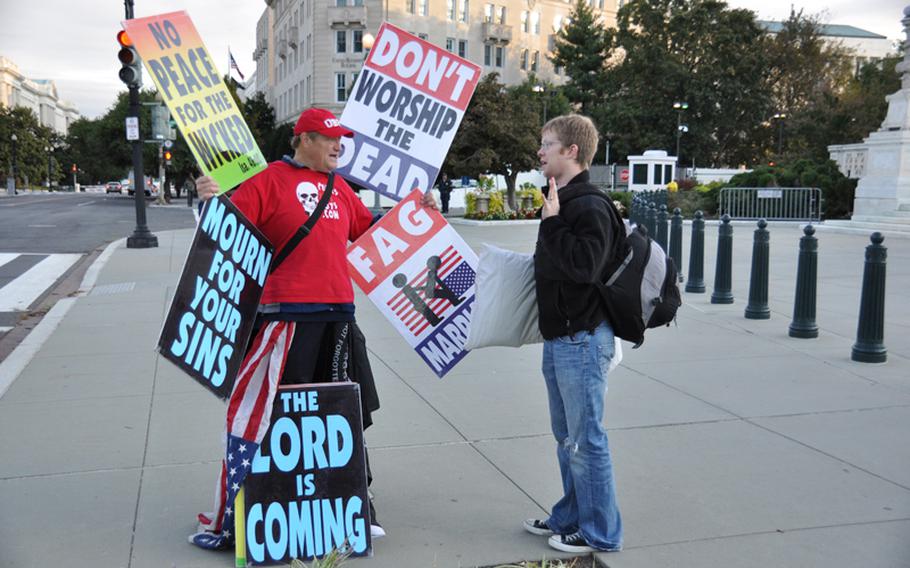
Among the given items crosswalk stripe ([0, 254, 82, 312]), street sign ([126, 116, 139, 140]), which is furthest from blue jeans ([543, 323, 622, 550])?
street sign ([126, 116, 139, 140])

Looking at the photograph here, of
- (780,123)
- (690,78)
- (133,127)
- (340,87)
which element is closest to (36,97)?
(340,87)

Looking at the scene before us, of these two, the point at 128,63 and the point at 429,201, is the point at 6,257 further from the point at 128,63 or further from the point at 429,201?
the point at 429,201

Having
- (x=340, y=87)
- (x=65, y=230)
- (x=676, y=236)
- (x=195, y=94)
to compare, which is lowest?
(x=65, y=230)

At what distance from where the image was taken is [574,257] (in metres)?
3.29

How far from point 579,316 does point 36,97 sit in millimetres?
158160

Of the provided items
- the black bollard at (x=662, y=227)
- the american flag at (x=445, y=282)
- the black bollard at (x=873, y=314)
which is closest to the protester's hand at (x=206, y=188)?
the american flag at (x=445, y=282)

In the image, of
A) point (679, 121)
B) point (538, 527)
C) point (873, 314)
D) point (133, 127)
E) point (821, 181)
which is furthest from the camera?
point (679, 121)

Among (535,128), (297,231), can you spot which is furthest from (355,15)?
(297,231)

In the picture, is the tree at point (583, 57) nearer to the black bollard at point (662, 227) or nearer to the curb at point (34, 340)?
the black bollard at point (662, 227)

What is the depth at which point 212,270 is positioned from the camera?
3.49 metres

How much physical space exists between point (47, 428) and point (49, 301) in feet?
21.8

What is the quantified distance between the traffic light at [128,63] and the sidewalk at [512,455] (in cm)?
947

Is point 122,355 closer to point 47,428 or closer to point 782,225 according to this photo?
point 47,428

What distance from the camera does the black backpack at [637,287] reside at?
3459 mm
